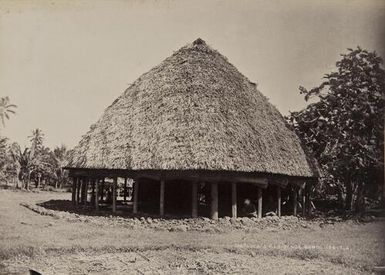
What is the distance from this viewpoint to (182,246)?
29.9ft

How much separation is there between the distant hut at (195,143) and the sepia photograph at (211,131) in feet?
0.17

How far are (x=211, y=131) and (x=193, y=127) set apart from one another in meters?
0.56

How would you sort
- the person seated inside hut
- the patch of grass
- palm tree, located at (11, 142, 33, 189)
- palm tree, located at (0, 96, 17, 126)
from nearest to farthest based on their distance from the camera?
the patch of grass
palm tree, located at (0, 96, 17, 126)
the person seated inside hut
palm tree, located at (11, 142, 33, 189)

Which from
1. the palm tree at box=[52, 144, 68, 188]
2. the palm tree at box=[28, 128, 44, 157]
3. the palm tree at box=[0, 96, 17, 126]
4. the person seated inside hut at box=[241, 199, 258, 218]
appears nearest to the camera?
the palm tree at box=[0, 96, 17, 126]

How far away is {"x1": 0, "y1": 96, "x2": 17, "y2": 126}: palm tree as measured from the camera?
956cm

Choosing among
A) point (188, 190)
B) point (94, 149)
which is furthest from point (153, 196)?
point (94, 149)

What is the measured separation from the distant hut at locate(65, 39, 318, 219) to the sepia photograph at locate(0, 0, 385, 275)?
0.05 m

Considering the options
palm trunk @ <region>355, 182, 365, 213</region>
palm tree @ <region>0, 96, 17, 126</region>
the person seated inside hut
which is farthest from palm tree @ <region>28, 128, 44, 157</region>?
palm trunk @ <region>355, 182, 365, 213</region>

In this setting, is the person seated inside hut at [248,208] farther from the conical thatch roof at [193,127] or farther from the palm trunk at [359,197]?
the palm trunk at [359,197]

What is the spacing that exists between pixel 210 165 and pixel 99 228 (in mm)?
3394

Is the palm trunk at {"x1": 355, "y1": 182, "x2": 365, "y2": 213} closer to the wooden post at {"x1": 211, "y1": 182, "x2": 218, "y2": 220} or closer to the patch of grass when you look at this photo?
the wooden post at {"x1": 211, "y1": 182, "x2": 218, "y2": 220}

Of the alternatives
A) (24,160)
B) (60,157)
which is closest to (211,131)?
(24,160)

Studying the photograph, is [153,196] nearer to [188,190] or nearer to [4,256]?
[188,190]

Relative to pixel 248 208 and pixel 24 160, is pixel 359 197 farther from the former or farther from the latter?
pixel 24 160
